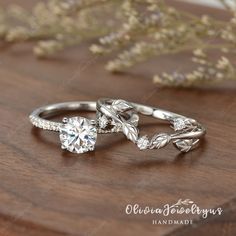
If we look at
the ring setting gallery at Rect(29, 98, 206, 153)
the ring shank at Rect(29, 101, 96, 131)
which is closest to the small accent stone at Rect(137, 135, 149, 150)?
the ring setting gallery at Rect(29, 98, 206, 153)

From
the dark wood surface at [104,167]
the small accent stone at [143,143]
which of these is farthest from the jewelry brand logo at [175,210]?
the small accent stone at [143,143]

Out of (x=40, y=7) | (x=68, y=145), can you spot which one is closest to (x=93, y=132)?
(x=68, y=145)

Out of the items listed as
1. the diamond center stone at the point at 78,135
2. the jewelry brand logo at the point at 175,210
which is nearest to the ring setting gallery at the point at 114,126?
the diamond center stone at the point at 78,135

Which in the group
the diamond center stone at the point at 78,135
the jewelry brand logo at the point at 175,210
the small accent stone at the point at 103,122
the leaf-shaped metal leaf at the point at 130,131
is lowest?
the small accent stone at the point at 103,122

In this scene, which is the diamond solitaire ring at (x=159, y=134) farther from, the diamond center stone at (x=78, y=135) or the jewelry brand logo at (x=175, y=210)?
the jewelry brand logo at (x=175, y=210)

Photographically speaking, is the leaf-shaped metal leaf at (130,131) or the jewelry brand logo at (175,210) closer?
→ the jewelry brand logo at (175,210)

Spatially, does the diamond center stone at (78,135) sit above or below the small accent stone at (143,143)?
below

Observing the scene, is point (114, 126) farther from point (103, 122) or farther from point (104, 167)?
point (104, 167)
